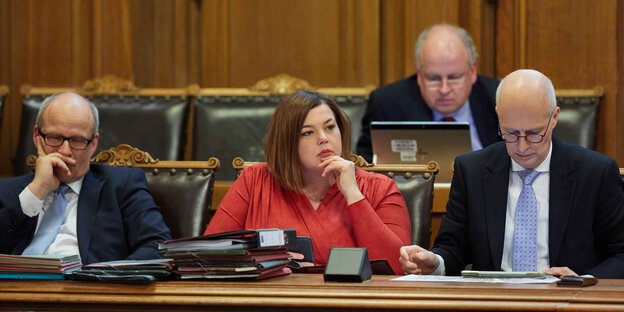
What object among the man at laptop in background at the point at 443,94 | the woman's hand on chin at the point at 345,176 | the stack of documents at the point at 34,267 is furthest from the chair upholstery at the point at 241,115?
the stack of documents at the point at 34,267

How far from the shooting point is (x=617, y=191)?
92.3 inches

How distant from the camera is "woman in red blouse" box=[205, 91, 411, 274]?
257cm

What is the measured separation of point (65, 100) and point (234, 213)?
798mm

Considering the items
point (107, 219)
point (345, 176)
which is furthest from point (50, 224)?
point (345, 176)

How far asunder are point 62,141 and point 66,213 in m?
0.26

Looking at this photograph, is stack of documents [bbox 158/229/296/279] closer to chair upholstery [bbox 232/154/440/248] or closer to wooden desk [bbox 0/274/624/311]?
A: wooden desk [bbox 0/274/624/311]

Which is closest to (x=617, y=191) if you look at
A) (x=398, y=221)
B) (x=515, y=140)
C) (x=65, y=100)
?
(x=515, y=140)

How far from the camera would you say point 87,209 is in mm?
2844

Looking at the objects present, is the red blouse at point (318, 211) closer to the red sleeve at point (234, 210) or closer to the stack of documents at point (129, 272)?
the red sleeve at point (234, 210)

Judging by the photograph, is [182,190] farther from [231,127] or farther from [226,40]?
[226,40]

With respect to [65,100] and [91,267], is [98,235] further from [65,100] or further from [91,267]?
[91,267]

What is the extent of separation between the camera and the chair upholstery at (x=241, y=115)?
12.7 ft

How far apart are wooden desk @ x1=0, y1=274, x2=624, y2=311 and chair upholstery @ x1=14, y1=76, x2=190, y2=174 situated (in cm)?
207

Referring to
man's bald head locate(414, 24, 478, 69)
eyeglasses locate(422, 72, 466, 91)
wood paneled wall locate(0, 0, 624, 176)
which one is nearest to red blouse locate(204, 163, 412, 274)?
eyeglasses locate(422, 72, 466, 91)
